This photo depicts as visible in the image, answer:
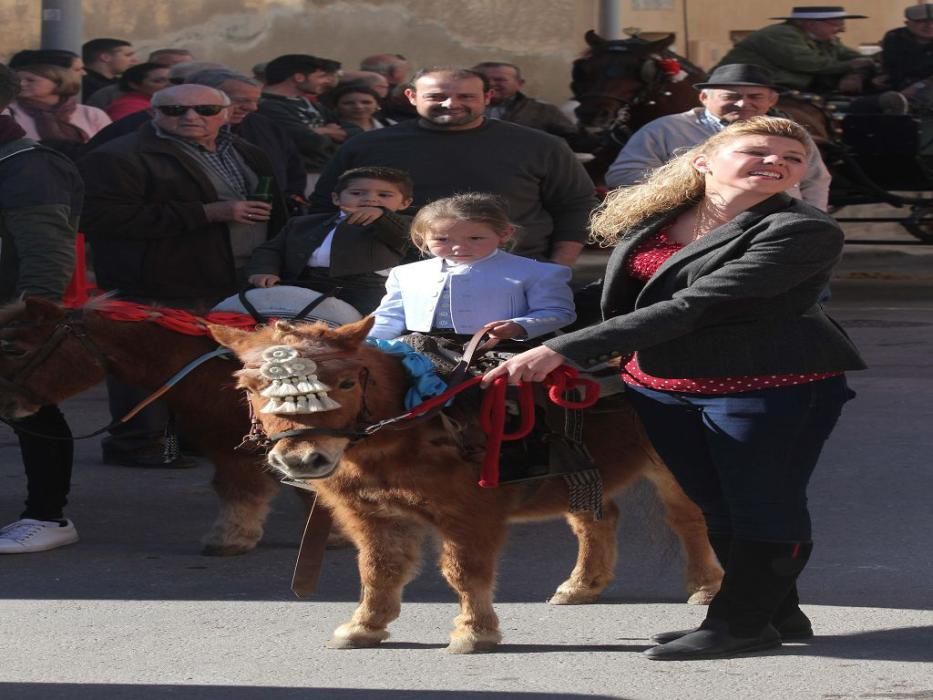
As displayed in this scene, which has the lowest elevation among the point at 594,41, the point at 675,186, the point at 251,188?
the point at 594,41

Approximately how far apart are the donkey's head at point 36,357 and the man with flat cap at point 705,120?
9.28 feet

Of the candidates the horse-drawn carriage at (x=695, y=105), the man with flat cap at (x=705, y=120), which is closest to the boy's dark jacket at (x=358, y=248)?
the man with flat cap at (x=705, y=120)

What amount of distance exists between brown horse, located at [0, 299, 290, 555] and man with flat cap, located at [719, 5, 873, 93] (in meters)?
8.28

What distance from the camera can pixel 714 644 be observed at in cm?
495

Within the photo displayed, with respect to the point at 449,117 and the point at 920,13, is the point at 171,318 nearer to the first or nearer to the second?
the point at 449,117

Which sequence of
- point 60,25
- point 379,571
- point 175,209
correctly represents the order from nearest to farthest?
point 379,571 → point 175,209 → point 60,25

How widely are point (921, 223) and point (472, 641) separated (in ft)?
35.9

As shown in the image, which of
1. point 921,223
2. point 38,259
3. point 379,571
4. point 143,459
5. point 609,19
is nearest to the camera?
point 379,571

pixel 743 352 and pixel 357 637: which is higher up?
pixel 743 352

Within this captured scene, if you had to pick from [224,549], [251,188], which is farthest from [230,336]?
[251,188]

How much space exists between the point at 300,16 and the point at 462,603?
16.0 m

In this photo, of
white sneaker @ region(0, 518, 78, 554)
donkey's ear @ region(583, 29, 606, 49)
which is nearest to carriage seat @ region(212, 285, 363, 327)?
white sneaker @ region(0, 518, 78, 554)

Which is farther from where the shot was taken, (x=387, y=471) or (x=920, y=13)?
(x=920, y=13)

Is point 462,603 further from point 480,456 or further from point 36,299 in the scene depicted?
point 36,299
